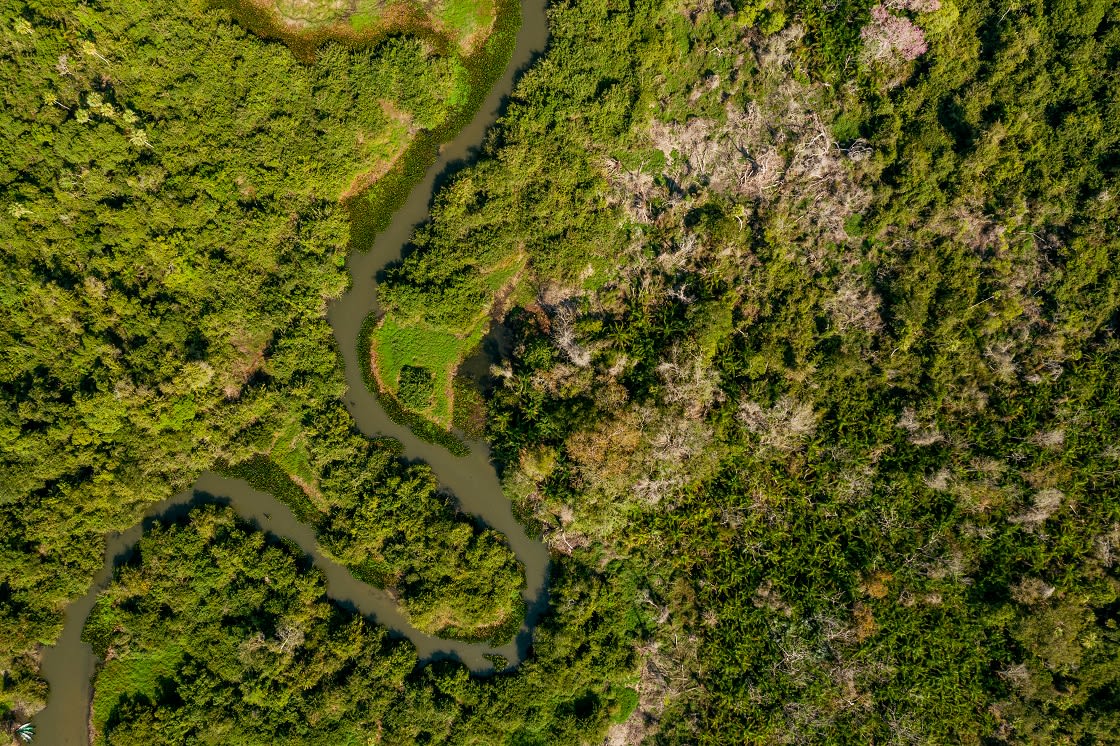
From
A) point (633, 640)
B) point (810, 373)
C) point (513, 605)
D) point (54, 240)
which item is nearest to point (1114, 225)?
point (810, 373)

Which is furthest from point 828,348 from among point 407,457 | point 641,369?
point 407,457

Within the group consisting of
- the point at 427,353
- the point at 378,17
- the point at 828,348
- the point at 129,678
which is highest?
the point at 378,17

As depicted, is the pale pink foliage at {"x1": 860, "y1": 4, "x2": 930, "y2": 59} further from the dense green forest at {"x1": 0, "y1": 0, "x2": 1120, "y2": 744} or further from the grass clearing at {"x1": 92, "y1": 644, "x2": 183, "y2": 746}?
the grass clearing at {"x1": 92, "y1": 644, "x2": 183, "y2": 746}

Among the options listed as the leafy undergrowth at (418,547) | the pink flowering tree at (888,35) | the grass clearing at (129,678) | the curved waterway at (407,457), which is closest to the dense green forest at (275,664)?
the grass clearing at (129,678)

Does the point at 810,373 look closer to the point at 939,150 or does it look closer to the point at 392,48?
the point at 939,150

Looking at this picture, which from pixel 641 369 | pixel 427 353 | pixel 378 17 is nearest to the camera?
pixel 641 369

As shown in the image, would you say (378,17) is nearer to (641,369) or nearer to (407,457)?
(641,369)
